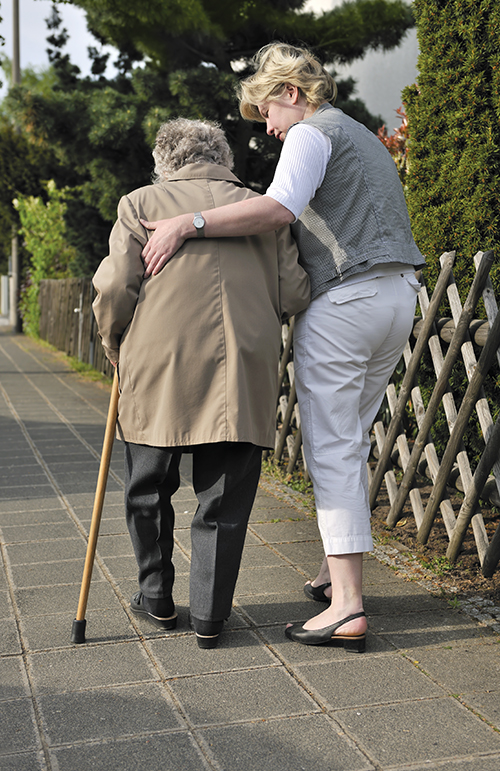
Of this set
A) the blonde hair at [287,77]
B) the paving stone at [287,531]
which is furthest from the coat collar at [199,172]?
the paving stone at [287,531]

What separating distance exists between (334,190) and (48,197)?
52.8 ft


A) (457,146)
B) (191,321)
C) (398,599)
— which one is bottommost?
(398,599)

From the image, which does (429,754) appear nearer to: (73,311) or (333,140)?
(333,140)

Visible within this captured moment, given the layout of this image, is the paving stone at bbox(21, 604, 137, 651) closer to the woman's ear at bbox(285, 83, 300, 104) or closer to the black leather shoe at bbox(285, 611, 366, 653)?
the black leather shoe at bbox(285, 611, 366, 653)

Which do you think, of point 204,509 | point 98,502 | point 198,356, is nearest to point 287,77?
point 198,356

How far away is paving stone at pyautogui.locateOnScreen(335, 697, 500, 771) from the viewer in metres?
2.08

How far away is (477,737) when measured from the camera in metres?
2.16

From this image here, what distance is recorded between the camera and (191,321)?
2.53 m

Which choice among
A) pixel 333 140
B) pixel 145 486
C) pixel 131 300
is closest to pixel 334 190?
pixel 333 140

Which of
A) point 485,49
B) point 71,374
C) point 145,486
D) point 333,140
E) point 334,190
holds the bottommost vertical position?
point 71,374

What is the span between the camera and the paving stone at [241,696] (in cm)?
227

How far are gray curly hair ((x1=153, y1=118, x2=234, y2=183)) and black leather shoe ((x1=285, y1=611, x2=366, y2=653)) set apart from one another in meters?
1.66

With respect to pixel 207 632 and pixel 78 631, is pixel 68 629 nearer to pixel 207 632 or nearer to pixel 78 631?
pixel 78 631

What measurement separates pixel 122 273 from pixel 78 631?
1.26 meters
